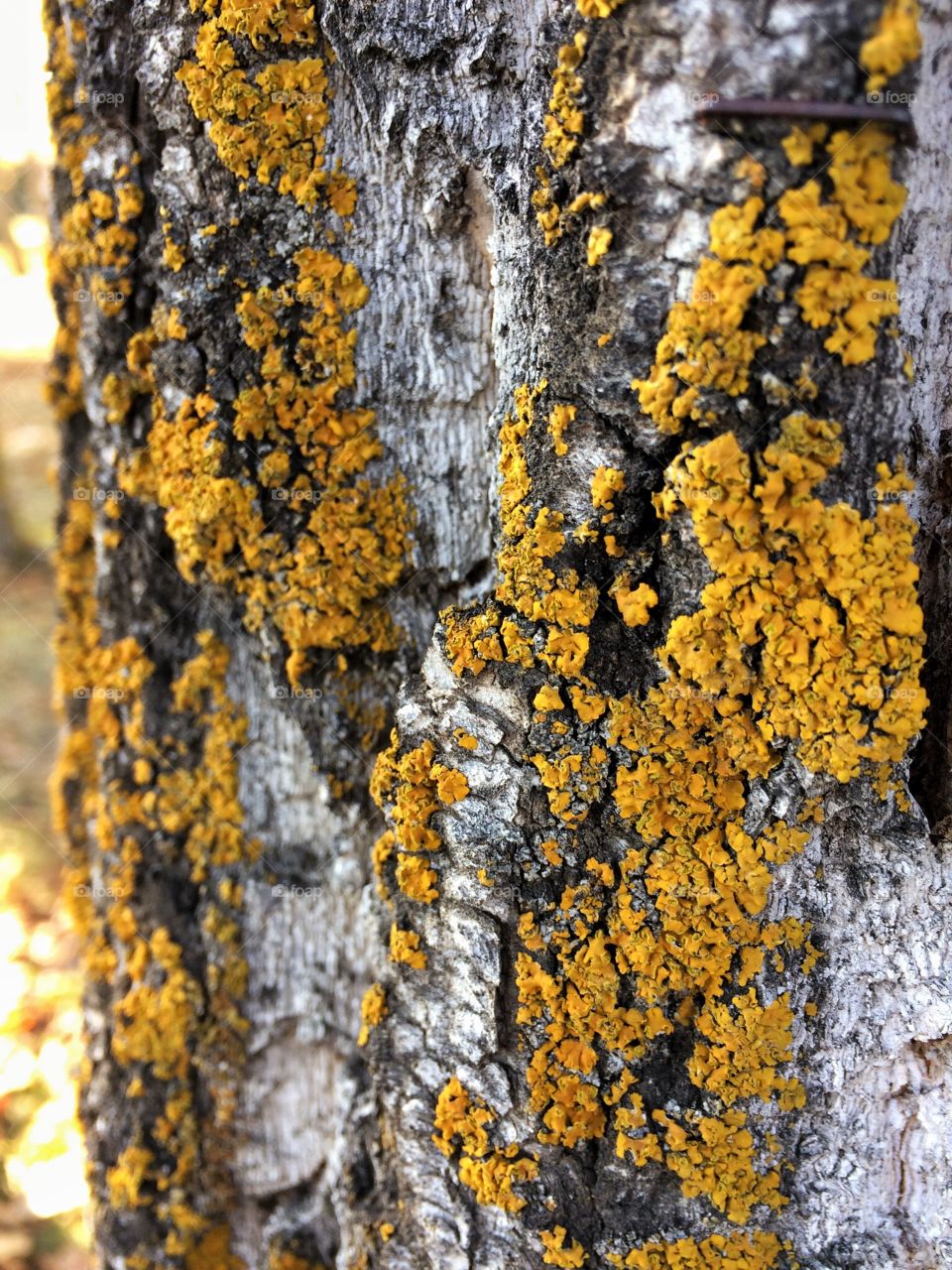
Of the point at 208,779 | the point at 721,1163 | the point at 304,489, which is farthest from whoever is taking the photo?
the point at 208,779

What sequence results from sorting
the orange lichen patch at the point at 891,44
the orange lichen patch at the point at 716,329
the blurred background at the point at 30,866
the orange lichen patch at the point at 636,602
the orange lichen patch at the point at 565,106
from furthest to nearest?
1. the blurred background at the point at 30,866
2. the orange lichen patch at the point at 636,602
3. the orange lichen patch at the point at 565,106
4. the orange lichen patch at the point at 716,329
5. the orange lichen patch at the point at 891,44

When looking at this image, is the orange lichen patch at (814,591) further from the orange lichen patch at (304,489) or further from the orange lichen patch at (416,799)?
the orange lichen patch at (304,489)

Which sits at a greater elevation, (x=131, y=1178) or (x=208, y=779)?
(x=208, y=779)

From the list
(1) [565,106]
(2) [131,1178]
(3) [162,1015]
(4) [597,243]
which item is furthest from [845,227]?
(2) [131,1178]

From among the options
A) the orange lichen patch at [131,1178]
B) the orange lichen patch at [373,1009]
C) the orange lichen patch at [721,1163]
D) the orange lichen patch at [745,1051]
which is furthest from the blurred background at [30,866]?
the orange lichen patch at [745,1051]

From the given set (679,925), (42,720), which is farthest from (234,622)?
(42,720)

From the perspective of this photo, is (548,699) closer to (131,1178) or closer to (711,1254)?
(711,1254)

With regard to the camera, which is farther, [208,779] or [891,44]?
[208,779]
